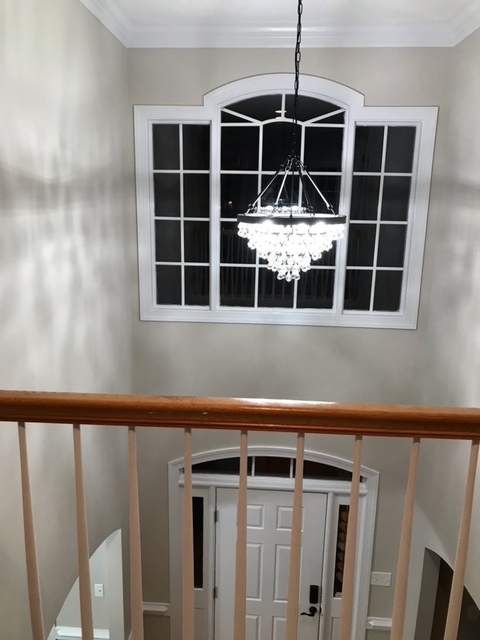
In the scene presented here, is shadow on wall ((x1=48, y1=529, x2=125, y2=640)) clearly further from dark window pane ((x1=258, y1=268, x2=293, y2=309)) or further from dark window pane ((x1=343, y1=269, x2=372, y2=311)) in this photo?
dark window pane ((x1=343, y1=269, x2=372, y2=311))

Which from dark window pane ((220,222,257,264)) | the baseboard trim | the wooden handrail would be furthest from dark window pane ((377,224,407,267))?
the baseboard trim

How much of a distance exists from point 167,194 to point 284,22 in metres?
1.62

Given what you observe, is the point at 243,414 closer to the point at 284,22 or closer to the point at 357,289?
the point at 357,289

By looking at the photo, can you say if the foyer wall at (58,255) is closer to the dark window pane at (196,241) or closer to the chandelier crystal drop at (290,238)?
the dark window pane at (196,241)

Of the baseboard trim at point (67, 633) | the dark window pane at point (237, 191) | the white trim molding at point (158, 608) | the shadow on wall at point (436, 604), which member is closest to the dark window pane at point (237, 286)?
the dark window pane at point (237, 191)

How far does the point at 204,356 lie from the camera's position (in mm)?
4500

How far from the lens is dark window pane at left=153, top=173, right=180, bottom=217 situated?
430 cm

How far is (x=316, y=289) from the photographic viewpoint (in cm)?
443

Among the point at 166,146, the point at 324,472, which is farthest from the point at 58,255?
the point at 324,472

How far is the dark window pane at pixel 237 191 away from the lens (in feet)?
14.0

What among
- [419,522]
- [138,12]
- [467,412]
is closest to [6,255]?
[467,412]

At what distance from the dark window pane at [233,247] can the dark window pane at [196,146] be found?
56cm

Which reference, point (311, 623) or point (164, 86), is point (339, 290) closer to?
point (164, 86)

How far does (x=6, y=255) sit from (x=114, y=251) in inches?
65.4
